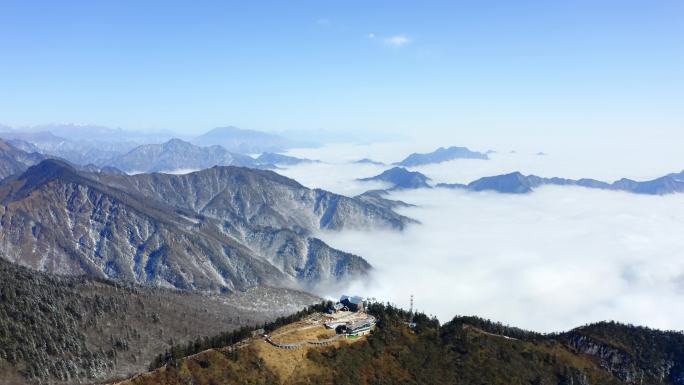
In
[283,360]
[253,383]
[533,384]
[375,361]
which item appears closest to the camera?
[253,383]

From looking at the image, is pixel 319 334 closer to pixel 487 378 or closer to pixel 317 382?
pixel 317 382

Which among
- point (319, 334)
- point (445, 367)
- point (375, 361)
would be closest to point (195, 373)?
point (319, 334)

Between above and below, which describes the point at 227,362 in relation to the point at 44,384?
above

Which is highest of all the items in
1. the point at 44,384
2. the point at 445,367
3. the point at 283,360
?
the point at 283,360

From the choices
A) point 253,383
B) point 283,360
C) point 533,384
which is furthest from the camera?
point 533,384

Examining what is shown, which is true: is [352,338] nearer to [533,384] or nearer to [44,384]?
[533,384]

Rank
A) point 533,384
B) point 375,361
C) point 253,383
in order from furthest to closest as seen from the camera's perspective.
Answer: point 533,384 → point 375,361 → point 253,383

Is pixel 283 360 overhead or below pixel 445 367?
overhead

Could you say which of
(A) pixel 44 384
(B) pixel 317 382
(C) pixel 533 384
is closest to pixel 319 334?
(B) pixel 317 382

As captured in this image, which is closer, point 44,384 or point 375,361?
point 375,361
